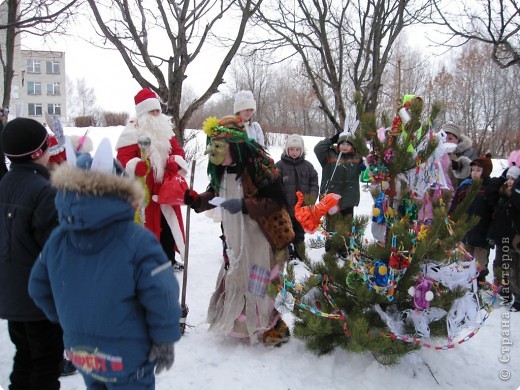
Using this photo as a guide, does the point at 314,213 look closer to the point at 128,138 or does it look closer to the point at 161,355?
the point at 161,355

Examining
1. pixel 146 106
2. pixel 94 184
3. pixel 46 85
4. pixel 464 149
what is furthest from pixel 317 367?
pixel 46 85

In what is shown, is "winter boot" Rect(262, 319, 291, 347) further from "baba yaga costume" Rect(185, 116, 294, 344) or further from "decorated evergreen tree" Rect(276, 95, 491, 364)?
"decorated evergreen tree" Rect(276, 95, 491, 364)

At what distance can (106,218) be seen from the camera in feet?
6.08

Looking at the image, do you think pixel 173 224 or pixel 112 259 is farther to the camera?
pixel 173 224

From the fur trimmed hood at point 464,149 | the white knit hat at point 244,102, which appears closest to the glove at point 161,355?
the white knit hat at point 244,102

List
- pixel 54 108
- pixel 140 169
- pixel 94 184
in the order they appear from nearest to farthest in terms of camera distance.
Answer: pixel 94 184
pixel 140 169
pixel 54 108

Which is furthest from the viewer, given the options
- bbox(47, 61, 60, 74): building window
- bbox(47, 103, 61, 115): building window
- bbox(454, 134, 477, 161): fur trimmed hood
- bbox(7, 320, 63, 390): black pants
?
bbox(47, 61, 60, 74): building window

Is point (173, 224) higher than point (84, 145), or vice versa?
point (84, 145)

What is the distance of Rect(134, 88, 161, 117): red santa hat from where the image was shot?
180 inches

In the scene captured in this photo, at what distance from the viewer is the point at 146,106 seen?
457 cm

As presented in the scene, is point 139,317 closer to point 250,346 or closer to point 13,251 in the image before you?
point 13,251

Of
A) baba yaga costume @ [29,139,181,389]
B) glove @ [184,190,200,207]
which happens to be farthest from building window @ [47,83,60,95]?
baba yaga costume @ [29,139,181,389]

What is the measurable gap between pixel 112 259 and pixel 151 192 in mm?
2631

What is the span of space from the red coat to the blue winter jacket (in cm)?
229
